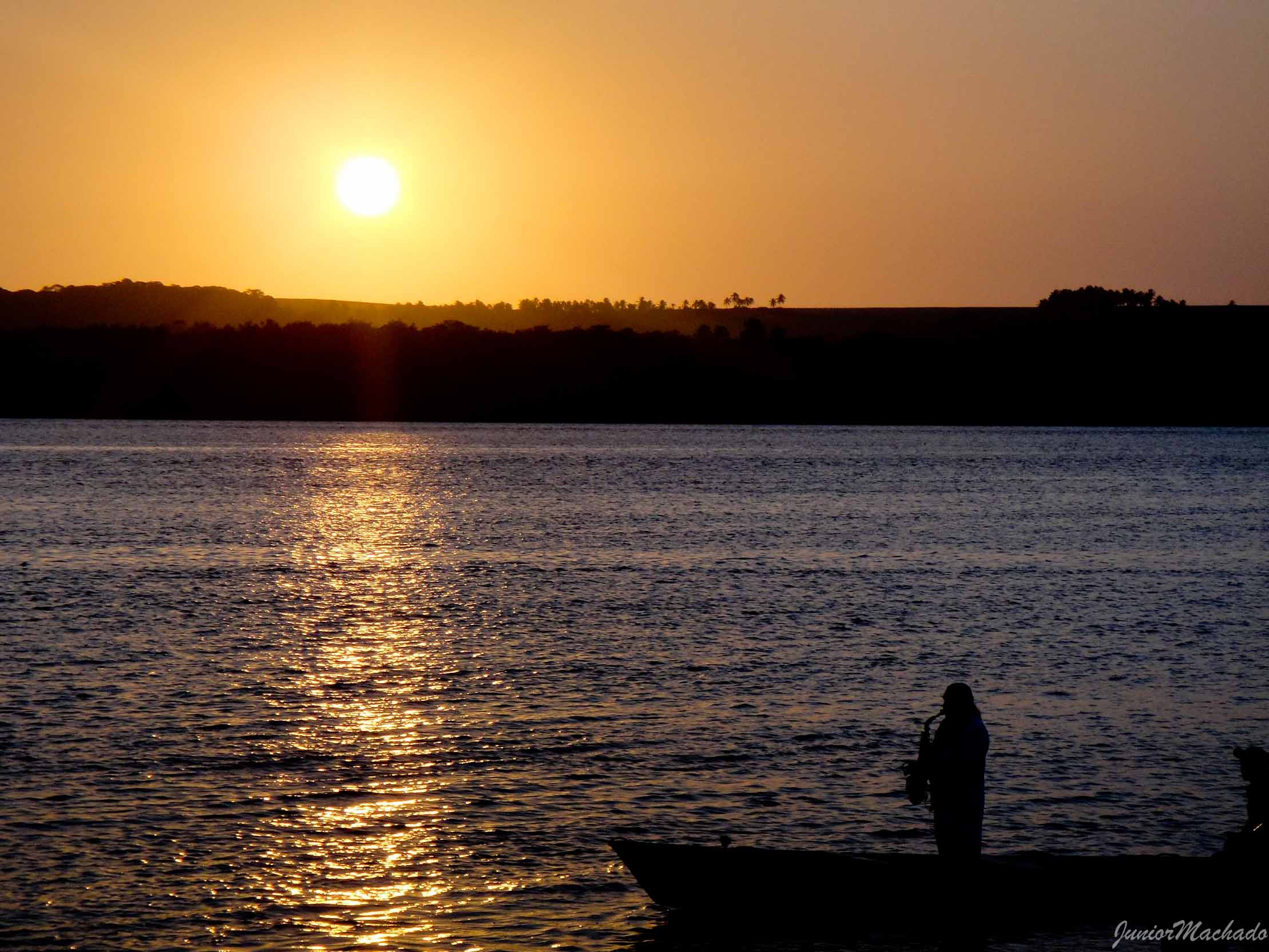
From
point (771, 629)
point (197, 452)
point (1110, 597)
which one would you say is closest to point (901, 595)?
point (1110, 597)

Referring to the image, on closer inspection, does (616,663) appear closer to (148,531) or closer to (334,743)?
(334,743)

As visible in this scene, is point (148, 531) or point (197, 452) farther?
point (197, 452)

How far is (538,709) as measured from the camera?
88.4ft

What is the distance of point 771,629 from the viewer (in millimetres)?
37375

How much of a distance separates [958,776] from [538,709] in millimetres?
12675

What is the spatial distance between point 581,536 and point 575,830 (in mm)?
46644

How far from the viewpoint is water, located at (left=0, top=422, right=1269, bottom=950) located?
17.3m

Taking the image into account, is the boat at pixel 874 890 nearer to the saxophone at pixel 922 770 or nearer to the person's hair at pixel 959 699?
the saxophone at pixel 922 770

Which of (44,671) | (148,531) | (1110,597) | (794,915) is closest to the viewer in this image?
(794,915)

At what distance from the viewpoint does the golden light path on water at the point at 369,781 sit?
54.2 feet

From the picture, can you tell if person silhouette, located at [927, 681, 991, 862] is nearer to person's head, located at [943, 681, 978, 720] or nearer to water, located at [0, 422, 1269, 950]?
person's head, located at [943, 681, 978, 720]
